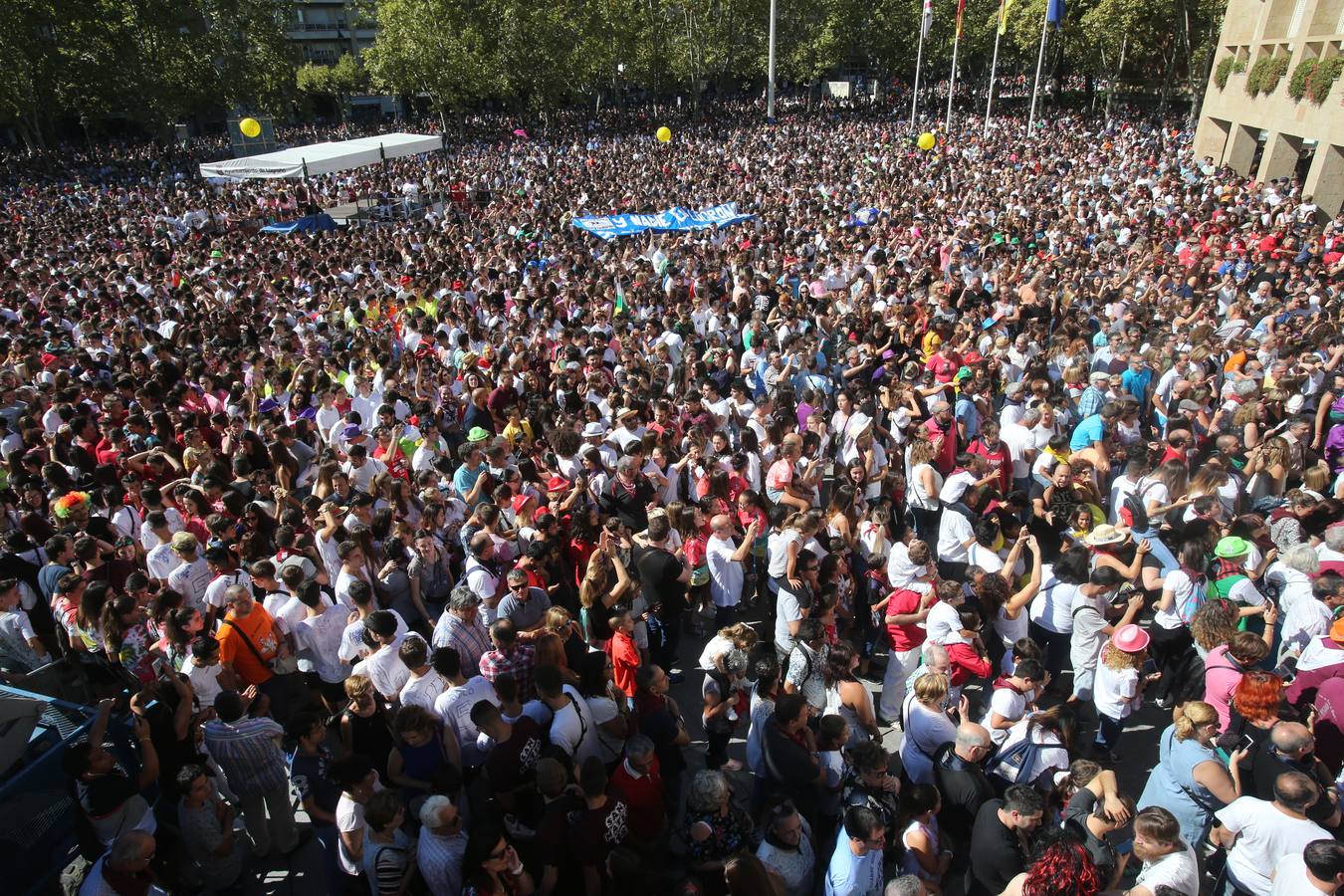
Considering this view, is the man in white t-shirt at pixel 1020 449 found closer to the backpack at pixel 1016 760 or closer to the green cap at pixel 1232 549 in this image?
the green cap at pixel 1232 549

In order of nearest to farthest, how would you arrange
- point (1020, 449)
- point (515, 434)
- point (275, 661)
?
point (275, 661)
point (1020, 449)
point (515, 434)

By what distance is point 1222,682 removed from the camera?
4031 millimetres

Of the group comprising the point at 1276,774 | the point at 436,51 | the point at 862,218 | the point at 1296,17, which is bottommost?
the point at 862,218

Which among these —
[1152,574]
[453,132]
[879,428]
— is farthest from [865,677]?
[453,132]

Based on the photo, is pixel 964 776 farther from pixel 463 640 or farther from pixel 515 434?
pixel 515 434

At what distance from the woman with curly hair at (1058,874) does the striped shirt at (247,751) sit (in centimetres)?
343

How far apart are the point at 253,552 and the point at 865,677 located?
4233mm

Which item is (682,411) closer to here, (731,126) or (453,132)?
(731,126)

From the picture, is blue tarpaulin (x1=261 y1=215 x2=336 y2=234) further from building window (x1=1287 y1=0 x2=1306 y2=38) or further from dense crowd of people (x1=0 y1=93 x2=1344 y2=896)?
building window (x1=1287 y1=0 x2=1306 y2=38)

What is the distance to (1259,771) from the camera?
3.66 m

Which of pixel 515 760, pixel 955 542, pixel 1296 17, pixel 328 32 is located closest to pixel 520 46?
pixel 1296 17

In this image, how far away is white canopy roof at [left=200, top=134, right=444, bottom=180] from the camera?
65.6 feet

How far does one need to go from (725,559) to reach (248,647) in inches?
114

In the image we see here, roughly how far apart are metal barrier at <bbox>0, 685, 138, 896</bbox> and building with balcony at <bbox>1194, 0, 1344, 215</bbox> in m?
26.1
